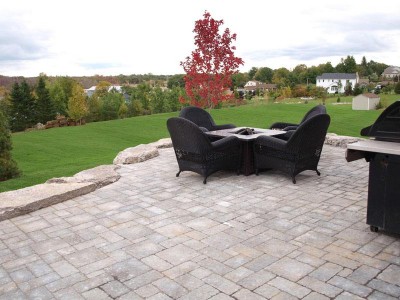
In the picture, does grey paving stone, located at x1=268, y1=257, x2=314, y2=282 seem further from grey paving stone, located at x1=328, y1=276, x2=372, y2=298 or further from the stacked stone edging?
the stacked stone edging

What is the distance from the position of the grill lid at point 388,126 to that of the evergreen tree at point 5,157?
7.57 metres

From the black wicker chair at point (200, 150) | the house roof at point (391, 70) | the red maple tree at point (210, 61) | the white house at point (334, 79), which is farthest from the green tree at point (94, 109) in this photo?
the house roof at point (391, 70)

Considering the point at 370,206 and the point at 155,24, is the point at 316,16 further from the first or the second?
the point at 370,206

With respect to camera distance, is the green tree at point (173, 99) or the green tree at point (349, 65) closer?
the green tree at point (173, 99)

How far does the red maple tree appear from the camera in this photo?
9.93 meters

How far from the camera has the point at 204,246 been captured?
128 inches

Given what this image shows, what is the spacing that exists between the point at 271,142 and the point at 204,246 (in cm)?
251

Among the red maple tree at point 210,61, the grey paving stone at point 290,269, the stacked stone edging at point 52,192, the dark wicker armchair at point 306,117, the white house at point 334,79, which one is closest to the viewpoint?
the grey paving stone at point 290,269

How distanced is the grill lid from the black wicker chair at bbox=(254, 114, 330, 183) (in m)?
1.45

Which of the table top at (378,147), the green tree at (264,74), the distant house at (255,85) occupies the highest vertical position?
the green tree at (264,74)

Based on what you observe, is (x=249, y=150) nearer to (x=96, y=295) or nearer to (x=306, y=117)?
(x=306, y=117)

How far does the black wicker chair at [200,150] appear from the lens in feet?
17.2

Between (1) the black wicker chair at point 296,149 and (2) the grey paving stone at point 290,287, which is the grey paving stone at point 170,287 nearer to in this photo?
(2) the grey paving stone at point 290,287

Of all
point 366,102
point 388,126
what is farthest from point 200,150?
point 366,102
